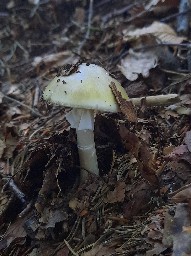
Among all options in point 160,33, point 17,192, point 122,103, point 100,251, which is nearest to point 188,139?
point 122,103

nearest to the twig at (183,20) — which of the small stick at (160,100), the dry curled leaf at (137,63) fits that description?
the dry curled leaf at (137,63)

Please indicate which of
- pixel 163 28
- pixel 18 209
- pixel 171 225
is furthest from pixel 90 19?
pixel 171 225

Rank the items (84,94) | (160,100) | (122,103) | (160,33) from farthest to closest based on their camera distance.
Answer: (160,33), (160,100), (122,103), (84,94)

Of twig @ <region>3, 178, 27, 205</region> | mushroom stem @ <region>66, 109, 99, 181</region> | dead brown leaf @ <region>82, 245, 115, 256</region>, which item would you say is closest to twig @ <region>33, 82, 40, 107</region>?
twig @ <region>3, 178, 27, 205</region>

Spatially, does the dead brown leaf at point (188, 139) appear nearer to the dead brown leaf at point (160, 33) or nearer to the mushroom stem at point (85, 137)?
the mushroom stem at point (85, 137)

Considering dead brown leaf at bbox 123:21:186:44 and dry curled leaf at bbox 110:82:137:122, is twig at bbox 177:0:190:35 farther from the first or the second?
dry curled leaf at bbox 110:82:137:122

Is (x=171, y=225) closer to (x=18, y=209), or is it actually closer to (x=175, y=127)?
(x=175, y=127)

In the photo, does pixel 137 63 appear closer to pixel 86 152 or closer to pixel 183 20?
pixel 183 20
